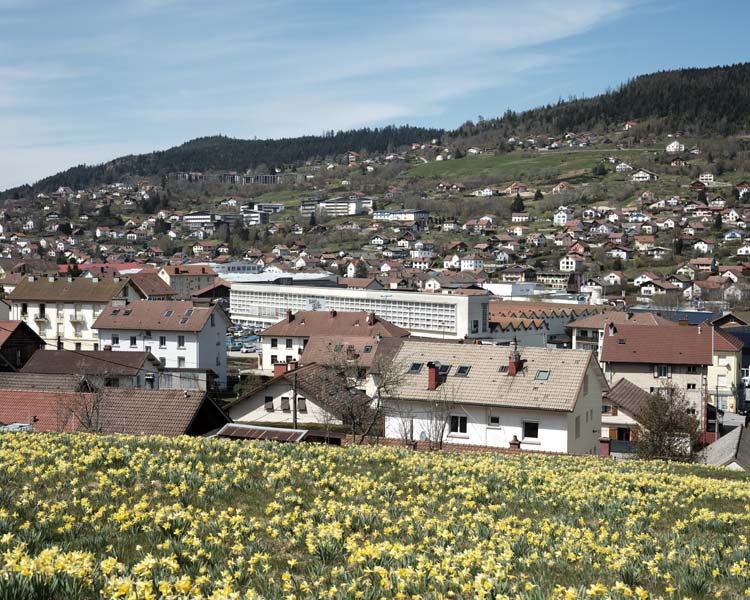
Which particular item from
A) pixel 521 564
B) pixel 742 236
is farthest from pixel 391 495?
pixel 742 236

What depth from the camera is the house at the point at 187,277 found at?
119438 millimetres

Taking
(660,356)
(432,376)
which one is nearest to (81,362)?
(432,376)

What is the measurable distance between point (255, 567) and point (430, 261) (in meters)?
154

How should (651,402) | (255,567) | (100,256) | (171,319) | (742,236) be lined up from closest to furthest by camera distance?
1. (255,567)
2. (651,402)
3. (171,319)
4. (742,236)
5. (100,256)

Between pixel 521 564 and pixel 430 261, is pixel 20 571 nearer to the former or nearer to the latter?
pixel 521 564

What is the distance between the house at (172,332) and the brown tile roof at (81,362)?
7.64 metres

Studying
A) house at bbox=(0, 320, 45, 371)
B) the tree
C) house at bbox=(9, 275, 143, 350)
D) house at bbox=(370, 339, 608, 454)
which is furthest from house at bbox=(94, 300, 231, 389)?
the tree

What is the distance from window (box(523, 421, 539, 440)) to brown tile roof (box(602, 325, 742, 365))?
21.1 m

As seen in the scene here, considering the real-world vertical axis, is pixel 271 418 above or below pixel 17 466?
below

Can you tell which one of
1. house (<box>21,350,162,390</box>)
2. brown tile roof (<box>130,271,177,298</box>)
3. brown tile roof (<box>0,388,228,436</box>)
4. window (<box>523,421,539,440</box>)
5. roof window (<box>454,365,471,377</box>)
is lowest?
window (<box>523,421,539,440</box>)

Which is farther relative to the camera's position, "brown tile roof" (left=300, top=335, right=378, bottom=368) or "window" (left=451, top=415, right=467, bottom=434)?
"brown tile roof" (left=300, top=335, right=378, bottom=368)

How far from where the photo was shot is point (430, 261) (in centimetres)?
16038

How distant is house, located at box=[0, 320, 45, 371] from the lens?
45.9 m

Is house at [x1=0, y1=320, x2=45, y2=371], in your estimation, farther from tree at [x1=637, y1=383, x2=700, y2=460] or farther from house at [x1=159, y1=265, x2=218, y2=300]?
house at [x1=159, y1=265, x2=218, y2=300]
